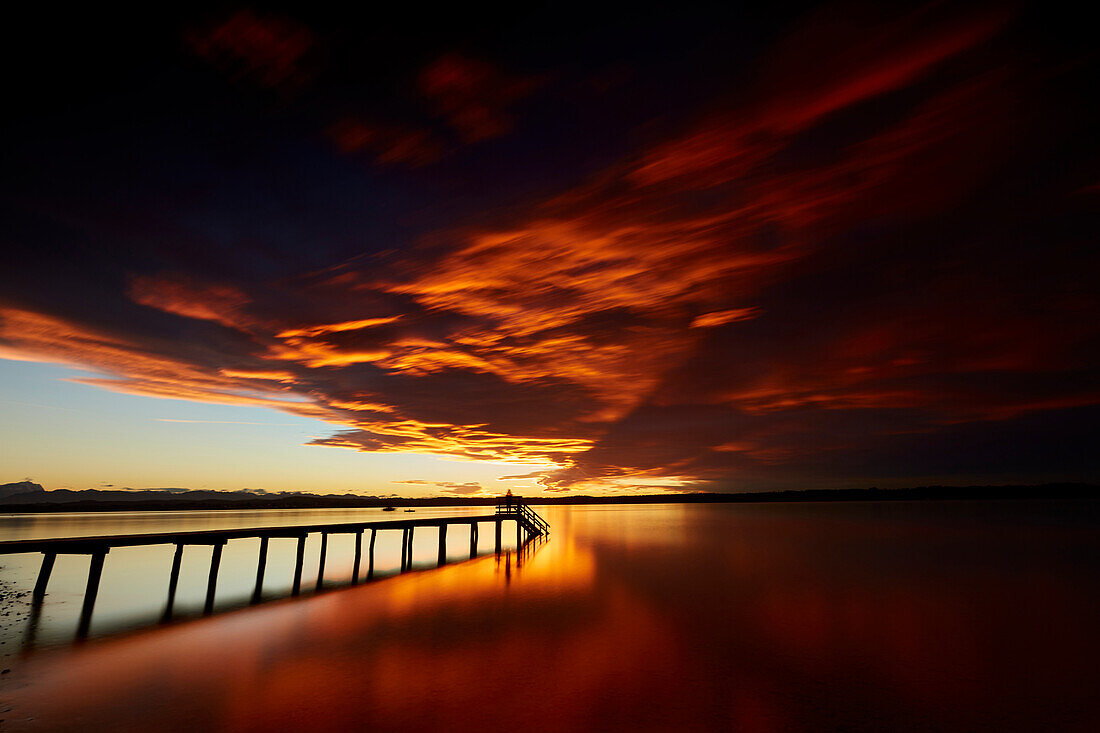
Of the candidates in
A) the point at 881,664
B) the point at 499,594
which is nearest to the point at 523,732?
the point at 881,664

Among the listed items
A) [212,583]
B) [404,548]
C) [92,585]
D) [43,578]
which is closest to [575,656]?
[212,583]

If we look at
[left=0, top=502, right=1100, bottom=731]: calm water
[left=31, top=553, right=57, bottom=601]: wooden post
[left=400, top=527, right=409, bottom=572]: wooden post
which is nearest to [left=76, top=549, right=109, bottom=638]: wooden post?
[left=0, top=502, right=1100, bottom=731]: calm water

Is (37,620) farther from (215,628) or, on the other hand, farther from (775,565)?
(775,565)

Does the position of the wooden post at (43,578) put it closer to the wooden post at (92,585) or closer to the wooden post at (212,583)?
the wooden post at (92,585)

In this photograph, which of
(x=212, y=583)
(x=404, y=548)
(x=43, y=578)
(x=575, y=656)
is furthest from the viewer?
(x=404, y=548)

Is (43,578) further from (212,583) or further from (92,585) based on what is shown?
(212,583)

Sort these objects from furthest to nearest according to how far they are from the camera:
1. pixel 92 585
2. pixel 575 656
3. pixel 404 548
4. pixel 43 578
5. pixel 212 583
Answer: pixel 404 548 < pixel 212 583 < pixel 43 578 < pixel 92 585 < pixel 575 656

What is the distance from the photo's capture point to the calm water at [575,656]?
11812mm

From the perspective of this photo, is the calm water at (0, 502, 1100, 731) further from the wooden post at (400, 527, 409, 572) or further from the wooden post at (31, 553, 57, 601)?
the wooden post at (400, 527, 409, 572)

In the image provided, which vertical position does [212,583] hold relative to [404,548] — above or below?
below

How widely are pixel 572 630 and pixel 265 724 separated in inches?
446

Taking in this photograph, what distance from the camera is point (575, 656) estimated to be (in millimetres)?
16500

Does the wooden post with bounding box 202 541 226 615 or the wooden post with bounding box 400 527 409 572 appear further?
the wooden post with bounding box 400 527 409 572

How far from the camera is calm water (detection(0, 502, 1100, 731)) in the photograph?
1181 cm
